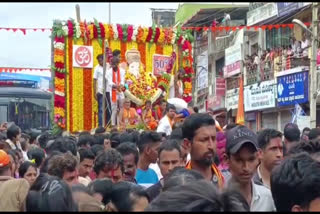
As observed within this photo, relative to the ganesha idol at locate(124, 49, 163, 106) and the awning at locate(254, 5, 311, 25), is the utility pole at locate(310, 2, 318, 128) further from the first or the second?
the ganesha idol at locate(124, 49, 163, 106)

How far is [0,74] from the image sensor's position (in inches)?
1064

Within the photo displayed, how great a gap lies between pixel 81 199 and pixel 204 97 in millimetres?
39673

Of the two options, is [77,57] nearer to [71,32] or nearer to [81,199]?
[71,32]

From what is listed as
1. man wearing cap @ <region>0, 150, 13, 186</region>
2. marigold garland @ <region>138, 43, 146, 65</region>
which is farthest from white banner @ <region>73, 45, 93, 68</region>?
man wearing cap @ <region>0, 150, 13, 186</region>

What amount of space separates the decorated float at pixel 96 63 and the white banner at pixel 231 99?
19.5 m

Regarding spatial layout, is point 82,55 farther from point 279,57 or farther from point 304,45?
point 279,57

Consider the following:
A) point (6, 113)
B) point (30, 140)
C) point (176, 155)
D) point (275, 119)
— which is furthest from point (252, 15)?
point (176, 155)

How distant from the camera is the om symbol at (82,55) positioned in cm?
1545

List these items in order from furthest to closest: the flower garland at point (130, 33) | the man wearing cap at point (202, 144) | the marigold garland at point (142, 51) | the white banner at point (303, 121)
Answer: the white banner at point (303, 121)
the marigold garland at point (142, 51)
the flower garland at point (130, 33)
the man wearing cap at point (202, 144)

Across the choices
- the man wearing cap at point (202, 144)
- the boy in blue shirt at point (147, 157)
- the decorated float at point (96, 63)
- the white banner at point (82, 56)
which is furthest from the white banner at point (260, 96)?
the man wearing cap at point (202, 144)

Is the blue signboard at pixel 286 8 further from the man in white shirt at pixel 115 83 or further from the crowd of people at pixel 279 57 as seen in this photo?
the man in white shirt at pixel 115 83

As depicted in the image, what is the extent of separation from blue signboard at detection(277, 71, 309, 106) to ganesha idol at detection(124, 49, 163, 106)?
12.3 meters

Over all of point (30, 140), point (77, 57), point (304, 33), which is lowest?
point (30, 140)

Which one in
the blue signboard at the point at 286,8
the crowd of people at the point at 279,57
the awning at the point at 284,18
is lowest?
the crowd of people at the point at 279,57
